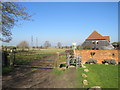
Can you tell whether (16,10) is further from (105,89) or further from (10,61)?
(105,89)

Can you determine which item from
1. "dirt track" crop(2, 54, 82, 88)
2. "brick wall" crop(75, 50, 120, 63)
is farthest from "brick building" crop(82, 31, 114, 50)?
"dirt track" crop(2, 54, 82, 88)

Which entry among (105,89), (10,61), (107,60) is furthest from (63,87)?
(107,60)

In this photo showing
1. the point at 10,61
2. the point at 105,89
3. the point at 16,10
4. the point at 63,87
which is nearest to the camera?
the point at 105,89

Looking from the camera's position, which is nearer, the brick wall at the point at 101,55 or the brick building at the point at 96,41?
the brick wall at the point at 101,55

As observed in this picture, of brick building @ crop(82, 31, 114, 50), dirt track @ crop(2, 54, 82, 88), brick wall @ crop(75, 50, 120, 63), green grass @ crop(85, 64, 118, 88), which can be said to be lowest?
dirt track @ crop(2, 54, 82, 88)

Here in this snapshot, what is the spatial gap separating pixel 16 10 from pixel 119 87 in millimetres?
8154

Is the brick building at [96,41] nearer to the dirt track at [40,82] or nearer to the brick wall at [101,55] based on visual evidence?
the brick wall at [101,55]

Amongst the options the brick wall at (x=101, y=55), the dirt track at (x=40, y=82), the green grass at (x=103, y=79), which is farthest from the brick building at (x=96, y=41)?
the dirt track at (x=40, y=82)

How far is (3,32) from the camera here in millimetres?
9422

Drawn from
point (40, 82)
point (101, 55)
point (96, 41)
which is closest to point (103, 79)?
point (40, 82)

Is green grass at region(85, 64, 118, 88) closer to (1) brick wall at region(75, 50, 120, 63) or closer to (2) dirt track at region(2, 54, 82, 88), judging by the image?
(2) dirt track at region(2, 54, 82, 88)

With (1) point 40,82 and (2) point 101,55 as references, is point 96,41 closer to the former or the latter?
(2) point 101,55

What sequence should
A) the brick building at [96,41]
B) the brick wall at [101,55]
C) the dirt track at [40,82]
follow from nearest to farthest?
the dirt track at [40,82], the brick wall at [101,55], the brick building at [96,41]

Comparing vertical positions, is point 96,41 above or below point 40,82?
above
